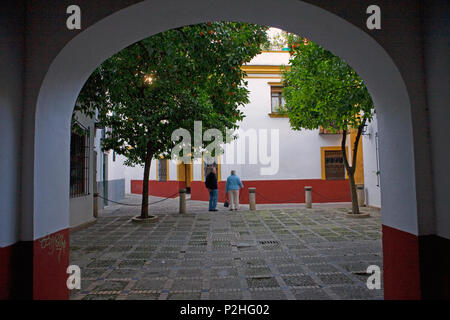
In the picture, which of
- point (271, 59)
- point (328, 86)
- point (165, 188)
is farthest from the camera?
point (165, 188)

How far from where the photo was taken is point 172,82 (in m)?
7.58

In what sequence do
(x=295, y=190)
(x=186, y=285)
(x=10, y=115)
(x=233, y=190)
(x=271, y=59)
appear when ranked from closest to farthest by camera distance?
(x=10, y=115)
(x=186, y=285)
(x=233, y=190)
(x=295, y=190)
(x=271, y=59)

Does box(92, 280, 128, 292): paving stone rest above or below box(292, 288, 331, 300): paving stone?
below

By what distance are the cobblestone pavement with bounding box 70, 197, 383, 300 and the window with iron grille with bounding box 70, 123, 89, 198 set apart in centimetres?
112

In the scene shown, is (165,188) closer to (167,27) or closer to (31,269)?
(167,27)

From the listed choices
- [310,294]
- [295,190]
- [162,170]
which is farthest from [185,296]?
[162,170]

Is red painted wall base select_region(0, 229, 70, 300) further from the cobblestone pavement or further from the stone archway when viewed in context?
the cobblestone pavement

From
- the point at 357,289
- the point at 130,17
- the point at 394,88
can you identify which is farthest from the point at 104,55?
the point at 357,289

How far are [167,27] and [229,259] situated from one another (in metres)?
3.63

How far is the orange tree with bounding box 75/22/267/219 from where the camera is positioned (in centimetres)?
493

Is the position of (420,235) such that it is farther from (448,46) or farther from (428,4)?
(428,4)

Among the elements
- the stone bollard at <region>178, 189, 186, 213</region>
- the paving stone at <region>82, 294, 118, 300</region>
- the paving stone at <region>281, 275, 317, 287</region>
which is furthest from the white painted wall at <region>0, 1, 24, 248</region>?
the stone bollard at <region>178, 189, 186, 213</region>

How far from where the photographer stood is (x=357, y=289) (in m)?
3.62

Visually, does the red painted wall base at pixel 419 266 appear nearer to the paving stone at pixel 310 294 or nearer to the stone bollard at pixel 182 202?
the paving stone at pixel 310 294
